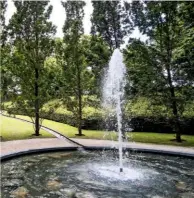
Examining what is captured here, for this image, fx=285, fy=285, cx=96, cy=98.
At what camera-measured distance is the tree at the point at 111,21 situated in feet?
64.3

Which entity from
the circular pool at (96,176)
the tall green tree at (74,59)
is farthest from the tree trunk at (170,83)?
the tall green tree at (74,59)

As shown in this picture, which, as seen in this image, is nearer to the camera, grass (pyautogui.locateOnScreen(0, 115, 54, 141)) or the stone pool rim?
the stone pool rim

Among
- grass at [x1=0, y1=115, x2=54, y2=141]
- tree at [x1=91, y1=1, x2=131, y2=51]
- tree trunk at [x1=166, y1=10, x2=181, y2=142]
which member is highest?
tree at [x1=91, y1=1, x2=131, y2=51]

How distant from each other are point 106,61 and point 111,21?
10.0 ft

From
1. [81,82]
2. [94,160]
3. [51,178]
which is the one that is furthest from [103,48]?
[51,178]

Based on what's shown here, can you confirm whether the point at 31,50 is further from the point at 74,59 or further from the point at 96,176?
the point at 96,176

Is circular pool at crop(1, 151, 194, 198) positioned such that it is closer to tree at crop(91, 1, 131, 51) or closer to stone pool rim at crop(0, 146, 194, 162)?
stone pool rim at crop(0, 146, 194, 162)

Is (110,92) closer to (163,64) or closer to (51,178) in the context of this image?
(163,64)

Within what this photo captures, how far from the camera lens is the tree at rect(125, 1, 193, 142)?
1614cm

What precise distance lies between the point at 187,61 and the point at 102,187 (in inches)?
448

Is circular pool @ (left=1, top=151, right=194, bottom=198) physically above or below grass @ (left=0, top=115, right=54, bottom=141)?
below

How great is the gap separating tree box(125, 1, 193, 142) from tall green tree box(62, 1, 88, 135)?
3.62 metres

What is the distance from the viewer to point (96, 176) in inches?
352

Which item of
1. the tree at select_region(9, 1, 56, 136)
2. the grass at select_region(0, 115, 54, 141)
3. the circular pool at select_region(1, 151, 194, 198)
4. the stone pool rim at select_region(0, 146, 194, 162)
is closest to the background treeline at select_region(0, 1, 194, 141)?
the tree at select_region(9, 1, 56, 136)
